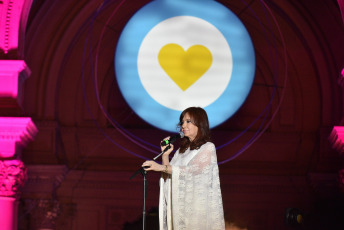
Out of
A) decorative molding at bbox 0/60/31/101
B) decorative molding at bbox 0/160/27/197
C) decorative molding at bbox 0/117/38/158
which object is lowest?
decorative molding at bbox 0/160/27/197

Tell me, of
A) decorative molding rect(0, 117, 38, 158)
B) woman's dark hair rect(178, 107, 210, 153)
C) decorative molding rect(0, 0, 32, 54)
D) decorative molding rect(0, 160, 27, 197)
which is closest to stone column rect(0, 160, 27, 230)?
decorative molding rect(0, 160, 27, 197)

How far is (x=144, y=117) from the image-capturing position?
21.9 feet

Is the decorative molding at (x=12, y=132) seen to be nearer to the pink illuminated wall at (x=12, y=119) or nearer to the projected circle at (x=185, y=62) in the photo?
the pink illuminated wall at (x=12, y=119)

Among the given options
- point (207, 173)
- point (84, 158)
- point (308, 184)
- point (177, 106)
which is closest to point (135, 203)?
point (84, 158)

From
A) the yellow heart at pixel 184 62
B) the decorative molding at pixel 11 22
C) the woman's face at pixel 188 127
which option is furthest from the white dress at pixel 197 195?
the decorative molding at pixel 11 22

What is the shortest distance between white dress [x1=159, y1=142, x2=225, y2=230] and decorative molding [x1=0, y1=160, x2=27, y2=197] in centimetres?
266

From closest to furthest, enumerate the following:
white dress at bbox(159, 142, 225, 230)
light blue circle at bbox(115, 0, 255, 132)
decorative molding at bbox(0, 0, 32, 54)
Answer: white dress at bbox(159, 142, 225, 230) → decorative molding at bbox(0, 0, 32, 54) → light blue circle at bbox(115, 0, 255, 132)

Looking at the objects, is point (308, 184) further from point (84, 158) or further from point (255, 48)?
point (84, 158)

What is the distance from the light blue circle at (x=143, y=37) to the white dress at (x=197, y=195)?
2.74 m

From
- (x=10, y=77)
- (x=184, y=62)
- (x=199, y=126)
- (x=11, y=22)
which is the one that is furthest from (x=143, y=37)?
(x=199, y=126)

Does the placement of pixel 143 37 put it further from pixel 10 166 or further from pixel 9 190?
pixel 9 190

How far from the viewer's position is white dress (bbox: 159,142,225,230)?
387cm

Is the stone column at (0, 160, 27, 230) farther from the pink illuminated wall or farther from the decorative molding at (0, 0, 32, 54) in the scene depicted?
the decorative molding at (0, 0, 32, 54)

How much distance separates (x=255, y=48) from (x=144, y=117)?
1805 millimetres
